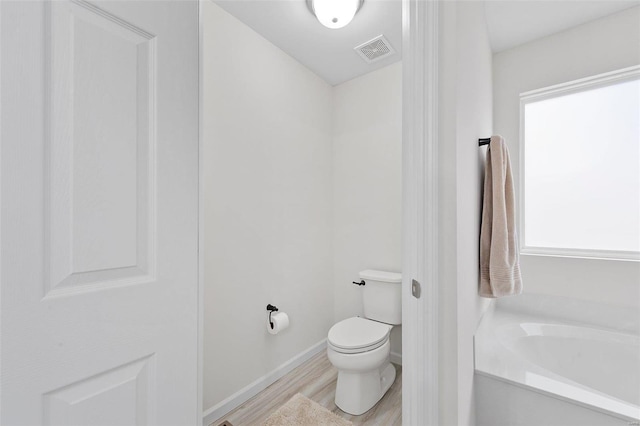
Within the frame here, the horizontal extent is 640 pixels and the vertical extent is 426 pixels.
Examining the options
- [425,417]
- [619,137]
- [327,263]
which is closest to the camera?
[425,417]

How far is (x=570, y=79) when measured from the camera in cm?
193

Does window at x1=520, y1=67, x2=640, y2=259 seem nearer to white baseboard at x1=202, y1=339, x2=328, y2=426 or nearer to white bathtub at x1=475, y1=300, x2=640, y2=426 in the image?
white bathtub at x1=475, y1=300, x2=640, y2=426

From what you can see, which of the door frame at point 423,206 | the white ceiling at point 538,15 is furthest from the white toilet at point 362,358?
the white ceiling at point 538,15

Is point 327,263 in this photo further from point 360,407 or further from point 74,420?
point 74,420

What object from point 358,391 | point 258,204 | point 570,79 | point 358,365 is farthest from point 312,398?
point 570,79

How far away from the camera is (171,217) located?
2.34ft

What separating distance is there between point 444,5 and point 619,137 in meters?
1.71


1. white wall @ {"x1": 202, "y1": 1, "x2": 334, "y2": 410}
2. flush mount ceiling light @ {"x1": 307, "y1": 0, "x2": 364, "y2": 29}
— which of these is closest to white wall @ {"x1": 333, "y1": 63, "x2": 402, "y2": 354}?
white wall @ {"x1": 202, "y1": 1, "x2": 334, "y2": 410}

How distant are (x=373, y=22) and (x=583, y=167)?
1762mm

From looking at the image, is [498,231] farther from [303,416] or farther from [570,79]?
[303,416]

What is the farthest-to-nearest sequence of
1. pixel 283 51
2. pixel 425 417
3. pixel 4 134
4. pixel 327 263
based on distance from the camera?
pixel 327 263
pixel 283 51
pixel 425 417
pixel 4 134

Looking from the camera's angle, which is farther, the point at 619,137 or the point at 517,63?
the point at 517,63

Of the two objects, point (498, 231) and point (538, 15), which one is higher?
point (538, 15)

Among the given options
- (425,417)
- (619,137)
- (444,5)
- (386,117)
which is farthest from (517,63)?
(425,417)
